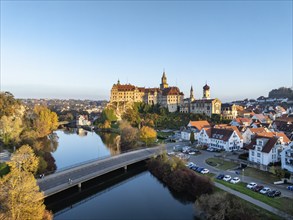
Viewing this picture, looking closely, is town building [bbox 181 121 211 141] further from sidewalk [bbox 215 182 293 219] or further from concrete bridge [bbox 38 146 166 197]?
sidewalk [bbox 215 182 293 219]

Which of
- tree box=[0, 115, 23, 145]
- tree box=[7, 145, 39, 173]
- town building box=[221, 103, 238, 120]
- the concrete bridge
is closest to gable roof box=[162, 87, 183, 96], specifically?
town building box=[221, 103, 238, 120]

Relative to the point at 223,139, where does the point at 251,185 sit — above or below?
below

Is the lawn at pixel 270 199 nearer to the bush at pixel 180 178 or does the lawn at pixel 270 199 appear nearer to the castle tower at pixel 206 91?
the bush at pixel 180 178

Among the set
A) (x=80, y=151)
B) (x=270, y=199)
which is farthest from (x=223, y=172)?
(x=80, y=151)

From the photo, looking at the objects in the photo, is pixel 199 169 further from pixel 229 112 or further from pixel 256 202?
pixel 229 112

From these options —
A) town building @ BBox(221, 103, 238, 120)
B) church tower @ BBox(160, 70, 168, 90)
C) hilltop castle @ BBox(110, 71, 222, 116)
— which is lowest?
town building @ BBox(221, 103, 238, 120)

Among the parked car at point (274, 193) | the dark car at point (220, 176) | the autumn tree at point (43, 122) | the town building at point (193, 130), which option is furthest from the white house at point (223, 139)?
the autumn tree at point (43, 122)
